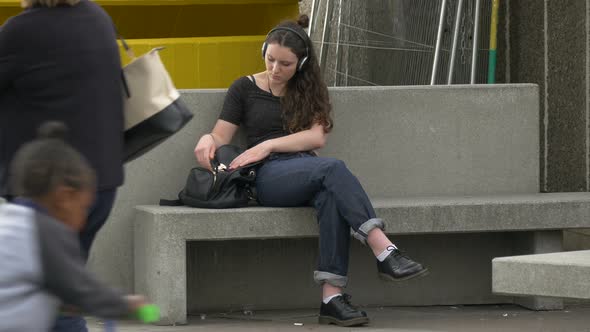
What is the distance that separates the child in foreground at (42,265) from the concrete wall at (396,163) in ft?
11.2

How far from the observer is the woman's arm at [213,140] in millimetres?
5730

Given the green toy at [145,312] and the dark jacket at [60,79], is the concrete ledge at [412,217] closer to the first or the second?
the dark jacket at [60,79]

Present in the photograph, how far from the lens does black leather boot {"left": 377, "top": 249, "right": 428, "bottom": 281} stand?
5.27m

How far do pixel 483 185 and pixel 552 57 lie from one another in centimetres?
201

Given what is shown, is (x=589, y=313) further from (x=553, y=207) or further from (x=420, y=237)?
(x=420, y=237)

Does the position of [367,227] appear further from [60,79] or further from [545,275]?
[60,79]

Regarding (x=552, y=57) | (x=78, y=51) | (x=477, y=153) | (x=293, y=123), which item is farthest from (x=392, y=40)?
(x=78, y=51)

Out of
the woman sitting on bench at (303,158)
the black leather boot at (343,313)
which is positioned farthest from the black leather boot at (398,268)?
the black leather boot at (343,313)

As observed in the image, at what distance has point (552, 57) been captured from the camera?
26.0 ft

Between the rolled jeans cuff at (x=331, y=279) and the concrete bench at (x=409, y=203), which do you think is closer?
the rolled jeans cuff at (x=331, y=279)

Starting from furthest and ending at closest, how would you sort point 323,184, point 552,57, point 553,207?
point 552,57 < point 553,207 < point 323,184

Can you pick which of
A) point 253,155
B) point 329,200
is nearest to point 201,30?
point 253,155

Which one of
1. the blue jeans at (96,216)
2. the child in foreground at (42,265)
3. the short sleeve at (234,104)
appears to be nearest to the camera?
the child in foreground at (42,265)

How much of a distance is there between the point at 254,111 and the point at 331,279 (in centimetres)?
91
